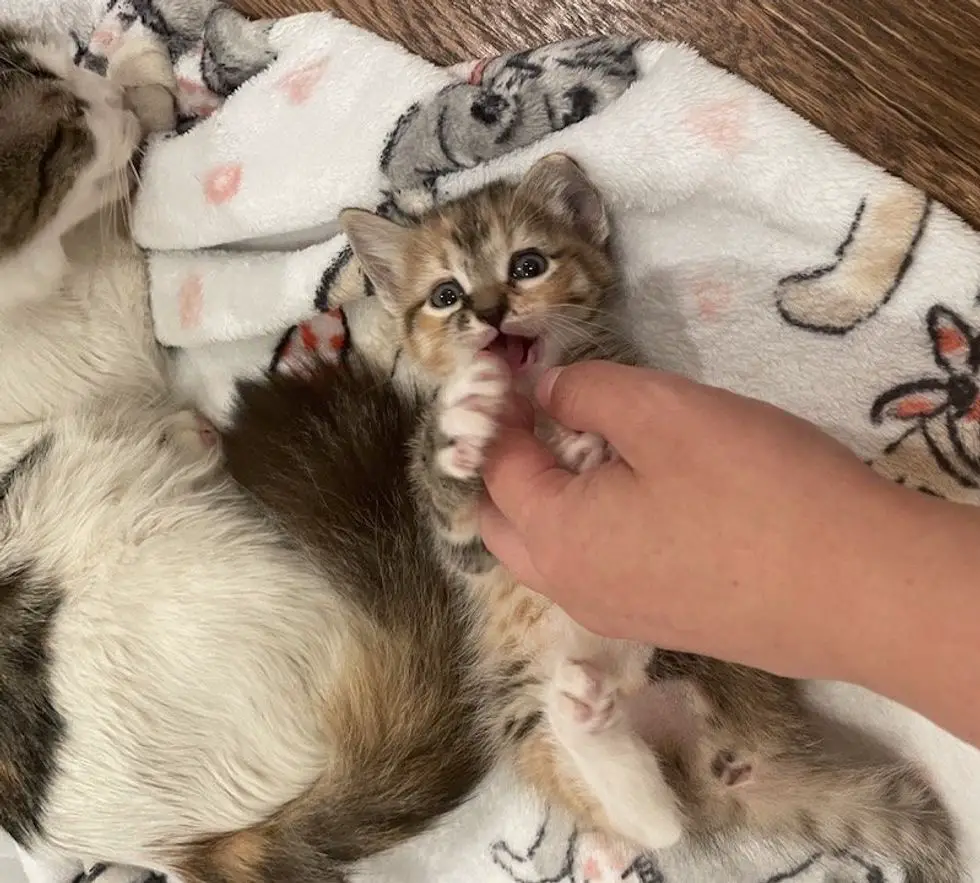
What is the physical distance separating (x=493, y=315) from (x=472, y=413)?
7.1 inches

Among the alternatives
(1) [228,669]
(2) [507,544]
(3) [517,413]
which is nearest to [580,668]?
(2) [507,544]

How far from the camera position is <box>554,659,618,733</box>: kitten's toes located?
3.31 ft

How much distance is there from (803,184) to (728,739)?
633 mm

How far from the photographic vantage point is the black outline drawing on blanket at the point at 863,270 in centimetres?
97

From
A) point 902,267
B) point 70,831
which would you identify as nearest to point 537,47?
point 902,267

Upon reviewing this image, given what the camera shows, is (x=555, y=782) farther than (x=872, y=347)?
Yes

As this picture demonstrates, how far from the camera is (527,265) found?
110 cm

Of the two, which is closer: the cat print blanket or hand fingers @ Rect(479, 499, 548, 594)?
hand fingers @ Rect(479, 499, 548, 594)

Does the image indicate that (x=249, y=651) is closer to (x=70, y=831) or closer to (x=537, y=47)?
(x=70, y=831)

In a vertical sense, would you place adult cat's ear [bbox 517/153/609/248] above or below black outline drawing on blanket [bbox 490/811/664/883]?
above

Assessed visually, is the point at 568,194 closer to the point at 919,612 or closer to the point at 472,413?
the point at 472,413

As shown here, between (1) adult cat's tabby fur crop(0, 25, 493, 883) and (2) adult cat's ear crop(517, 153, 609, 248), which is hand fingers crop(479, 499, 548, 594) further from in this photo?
(2) adult cat's ear crop(517, 153, 609, 248)

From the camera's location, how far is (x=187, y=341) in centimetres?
140

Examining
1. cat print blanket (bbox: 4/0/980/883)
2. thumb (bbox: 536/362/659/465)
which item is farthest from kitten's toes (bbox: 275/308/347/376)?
thumb (bbox: 536/362/659/465)
